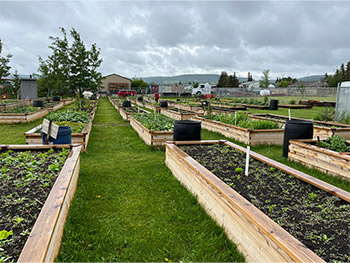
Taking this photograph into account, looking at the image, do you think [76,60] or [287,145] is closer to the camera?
[287,145]

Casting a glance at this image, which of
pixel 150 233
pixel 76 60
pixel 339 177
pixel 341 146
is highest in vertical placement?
pixel 76 60

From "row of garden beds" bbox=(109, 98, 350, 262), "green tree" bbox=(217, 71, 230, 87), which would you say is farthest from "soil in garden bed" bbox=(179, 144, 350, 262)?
"green tree" bbox=(217, 71, 230, 87)

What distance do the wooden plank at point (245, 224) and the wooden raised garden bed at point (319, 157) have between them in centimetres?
273

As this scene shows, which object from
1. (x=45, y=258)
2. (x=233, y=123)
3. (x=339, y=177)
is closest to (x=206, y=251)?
(x=45, y=258)

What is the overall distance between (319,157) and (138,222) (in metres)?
3.84

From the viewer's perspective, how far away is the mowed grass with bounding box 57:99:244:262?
2557 millimetres

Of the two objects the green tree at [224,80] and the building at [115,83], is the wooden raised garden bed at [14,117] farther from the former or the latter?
the green tree at [224,80]

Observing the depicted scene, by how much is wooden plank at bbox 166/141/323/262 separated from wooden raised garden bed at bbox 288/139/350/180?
273cm

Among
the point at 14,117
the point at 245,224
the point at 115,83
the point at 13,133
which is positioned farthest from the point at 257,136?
the point at 115,83

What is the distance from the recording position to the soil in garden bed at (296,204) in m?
2.19

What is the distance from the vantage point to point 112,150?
23.0 feet

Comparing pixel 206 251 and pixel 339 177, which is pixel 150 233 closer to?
pixel 206 251

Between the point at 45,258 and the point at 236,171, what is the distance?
282 centimetres

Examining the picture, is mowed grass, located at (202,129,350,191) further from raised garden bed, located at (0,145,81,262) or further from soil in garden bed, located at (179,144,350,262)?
raised garden bed, located at (0,145,81,262)
